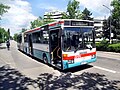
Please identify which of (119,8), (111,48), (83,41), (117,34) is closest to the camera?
(83,41)

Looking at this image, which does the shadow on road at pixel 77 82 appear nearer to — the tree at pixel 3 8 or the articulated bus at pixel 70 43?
the articulated bus at pixel 70 43

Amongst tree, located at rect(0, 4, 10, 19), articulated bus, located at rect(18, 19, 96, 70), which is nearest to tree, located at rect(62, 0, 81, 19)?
tree, located at rect(0, 4, 10, 19)

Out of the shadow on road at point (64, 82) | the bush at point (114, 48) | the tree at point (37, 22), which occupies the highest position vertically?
the tree at point (37, 22)

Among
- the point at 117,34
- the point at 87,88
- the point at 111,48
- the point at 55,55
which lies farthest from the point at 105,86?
the point at 117,34

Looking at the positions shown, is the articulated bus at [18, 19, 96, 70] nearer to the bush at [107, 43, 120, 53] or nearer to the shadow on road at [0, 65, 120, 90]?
the shadow on road at [0, 65, 120, 90]

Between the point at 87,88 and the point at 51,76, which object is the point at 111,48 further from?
the point at 87,88

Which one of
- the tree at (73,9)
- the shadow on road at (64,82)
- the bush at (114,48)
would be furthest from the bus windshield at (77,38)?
the tree at (73,9)

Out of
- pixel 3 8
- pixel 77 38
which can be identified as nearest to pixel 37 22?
pixel 3 8

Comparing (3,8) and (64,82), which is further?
(3,8)

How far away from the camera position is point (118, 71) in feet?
36.0

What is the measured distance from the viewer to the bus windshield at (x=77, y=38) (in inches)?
420

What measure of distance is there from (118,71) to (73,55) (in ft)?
9.21

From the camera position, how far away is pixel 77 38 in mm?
11164

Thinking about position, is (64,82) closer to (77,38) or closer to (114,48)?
(77,38)
